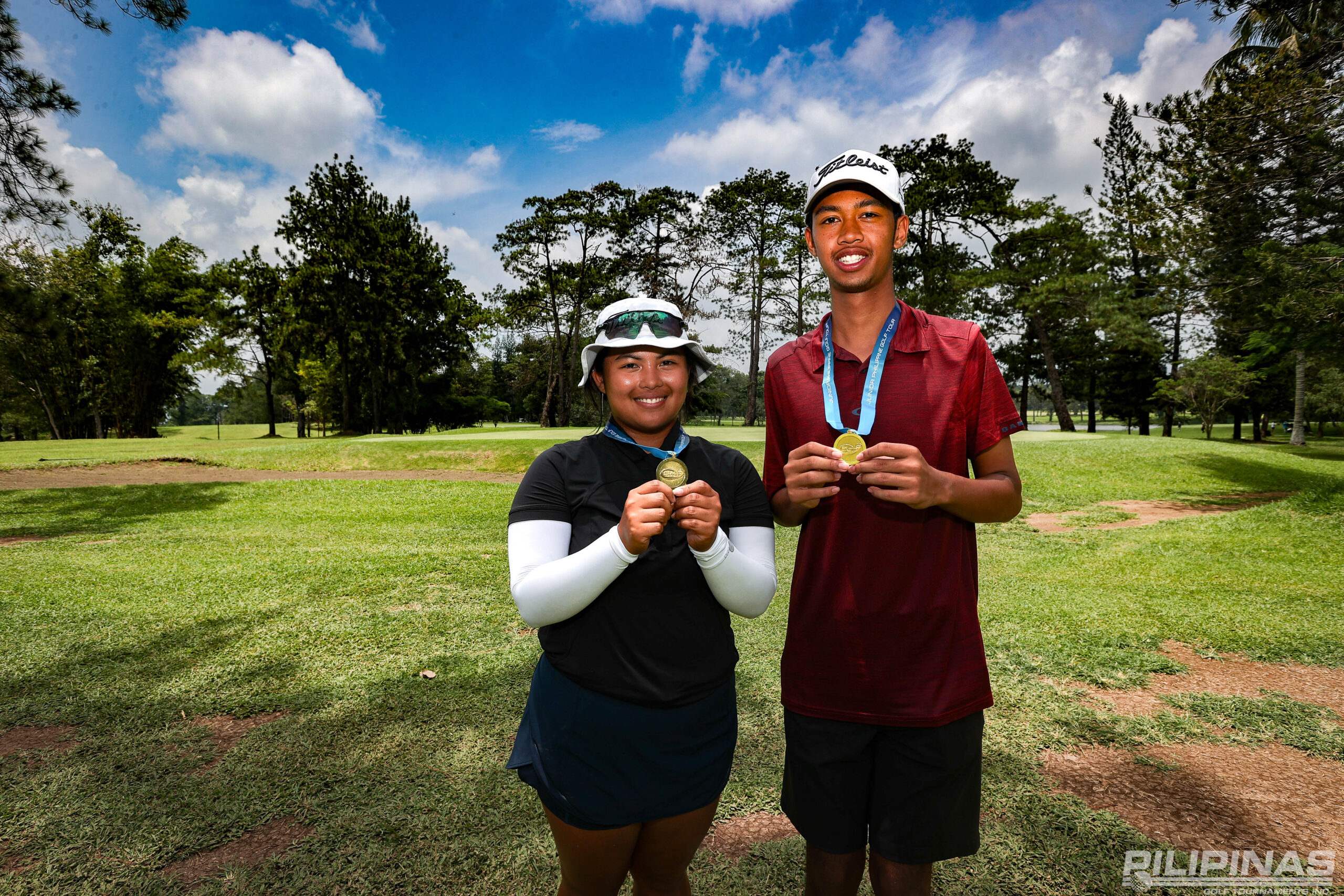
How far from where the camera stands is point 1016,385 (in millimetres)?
67562

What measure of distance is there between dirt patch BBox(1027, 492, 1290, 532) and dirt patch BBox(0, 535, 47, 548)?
19474 mm

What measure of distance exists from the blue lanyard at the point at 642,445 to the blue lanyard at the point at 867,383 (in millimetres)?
511

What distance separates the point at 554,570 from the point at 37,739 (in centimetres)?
530

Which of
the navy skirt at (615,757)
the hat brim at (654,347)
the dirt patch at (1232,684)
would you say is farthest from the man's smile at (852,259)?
the dirt patch at (1232,684)

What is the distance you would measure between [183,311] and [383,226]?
19798mm

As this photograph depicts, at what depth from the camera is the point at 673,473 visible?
1909 mm

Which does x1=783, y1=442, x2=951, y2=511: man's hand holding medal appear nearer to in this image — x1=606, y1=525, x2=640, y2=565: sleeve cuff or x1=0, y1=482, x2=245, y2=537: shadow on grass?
x1=606, y1=525, x2=640, y2=565: sleeve cuff

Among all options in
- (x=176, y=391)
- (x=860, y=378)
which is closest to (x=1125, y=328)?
(x=860, y=378)

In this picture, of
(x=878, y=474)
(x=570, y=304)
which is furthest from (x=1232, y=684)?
(x=570, y=304)

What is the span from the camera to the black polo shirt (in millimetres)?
1929

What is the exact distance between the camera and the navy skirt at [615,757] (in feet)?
6.36

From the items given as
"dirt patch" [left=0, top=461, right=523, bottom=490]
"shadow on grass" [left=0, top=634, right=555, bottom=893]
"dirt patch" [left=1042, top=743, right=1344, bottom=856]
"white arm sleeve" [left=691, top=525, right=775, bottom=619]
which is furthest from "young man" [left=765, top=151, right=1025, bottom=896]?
"dirt patch" [left=0, top=461, right=523, bottom=490]

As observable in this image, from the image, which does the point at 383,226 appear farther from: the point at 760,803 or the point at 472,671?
the point at 760,803
